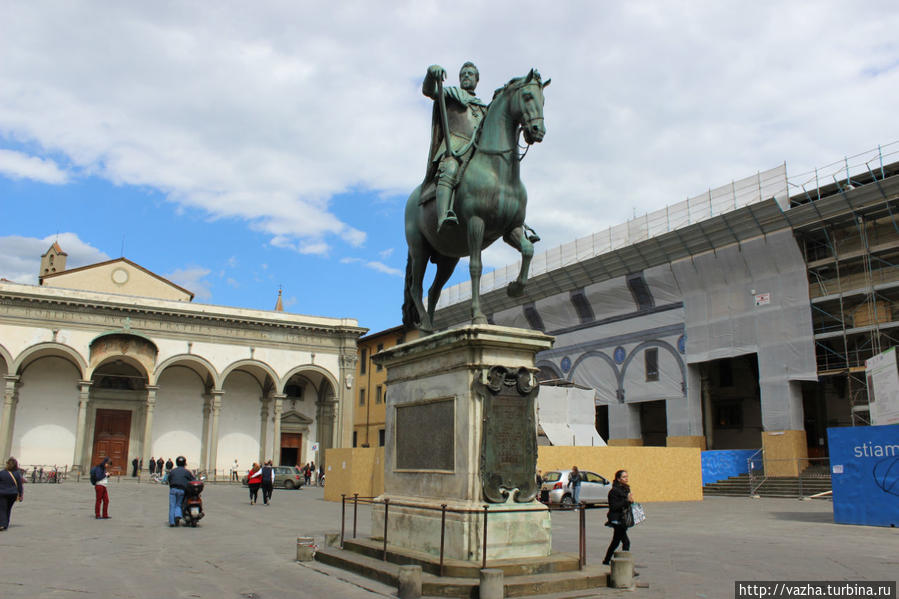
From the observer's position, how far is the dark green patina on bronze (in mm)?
6348

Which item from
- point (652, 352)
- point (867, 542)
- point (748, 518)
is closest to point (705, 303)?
point (652, 352)

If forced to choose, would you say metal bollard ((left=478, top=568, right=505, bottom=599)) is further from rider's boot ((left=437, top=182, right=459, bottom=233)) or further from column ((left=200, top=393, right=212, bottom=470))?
column ((left=200, top=393, right=212, bottom=470))

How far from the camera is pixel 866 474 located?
562 inches

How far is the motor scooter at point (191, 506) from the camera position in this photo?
13586 mm

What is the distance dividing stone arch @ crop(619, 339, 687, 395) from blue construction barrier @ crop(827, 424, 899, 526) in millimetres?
18714

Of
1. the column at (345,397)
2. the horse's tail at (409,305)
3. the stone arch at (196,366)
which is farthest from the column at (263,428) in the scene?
the horse's tail at (409,305)

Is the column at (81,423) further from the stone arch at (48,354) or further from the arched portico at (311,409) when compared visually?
the arched portico at (311,409)

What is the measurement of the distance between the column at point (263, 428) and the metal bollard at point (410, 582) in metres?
36.1

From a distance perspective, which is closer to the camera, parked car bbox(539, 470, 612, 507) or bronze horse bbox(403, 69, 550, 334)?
bronze horse bbox(403, 69, 550, 334)

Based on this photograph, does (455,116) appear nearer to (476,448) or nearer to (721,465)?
(476,448)

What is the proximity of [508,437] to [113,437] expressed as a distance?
36722 mm

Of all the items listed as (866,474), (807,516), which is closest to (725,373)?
(807,516)

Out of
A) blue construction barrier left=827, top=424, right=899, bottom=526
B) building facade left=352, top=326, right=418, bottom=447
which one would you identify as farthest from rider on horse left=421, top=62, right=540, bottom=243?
building facade left=352, top=326, right=418, bottom=447

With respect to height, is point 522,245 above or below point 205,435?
above
